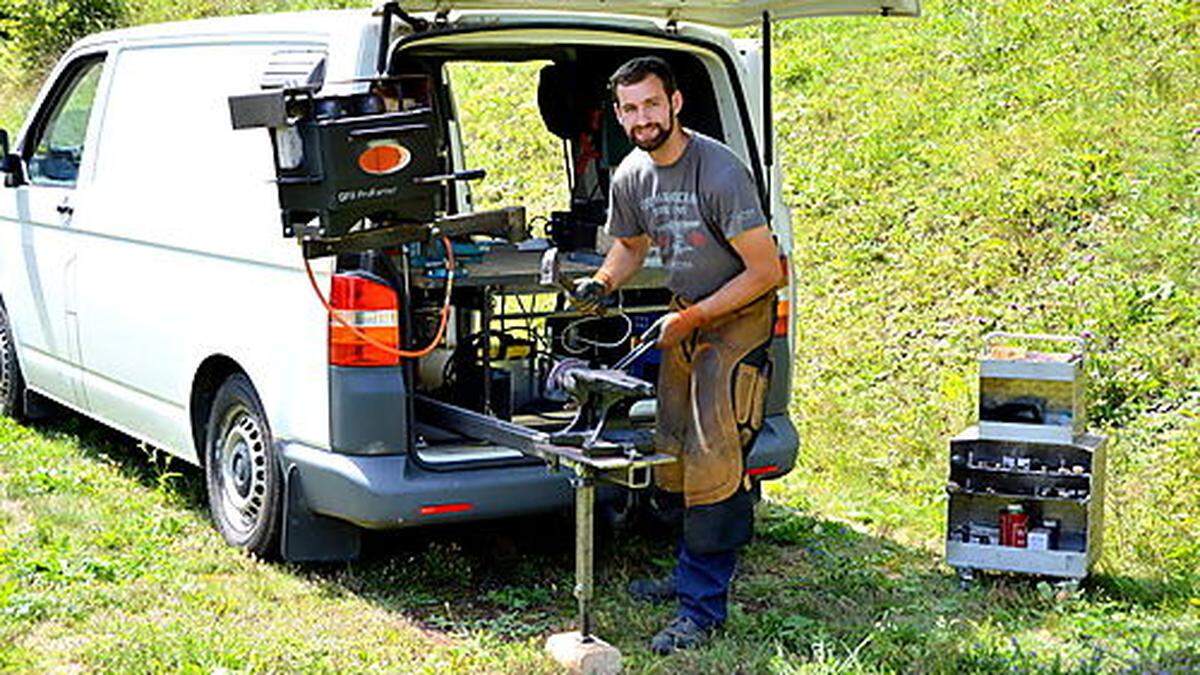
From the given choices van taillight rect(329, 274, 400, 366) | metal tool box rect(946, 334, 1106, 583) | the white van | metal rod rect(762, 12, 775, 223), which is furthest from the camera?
metal rod rect(762, 12, 775, 223)

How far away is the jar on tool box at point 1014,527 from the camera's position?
6.14 metres

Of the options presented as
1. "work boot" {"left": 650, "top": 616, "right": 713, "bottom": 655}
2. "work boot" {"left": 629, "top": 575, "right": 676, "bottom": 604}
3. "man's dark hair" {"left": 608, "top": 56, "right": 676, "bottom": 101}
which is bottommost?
"work boot" {"left": 629, "top": 575, "right": 676, "bottom": 604}

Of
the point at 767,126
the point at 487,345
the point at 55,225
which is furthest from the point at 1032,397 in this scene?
the point at 55,225

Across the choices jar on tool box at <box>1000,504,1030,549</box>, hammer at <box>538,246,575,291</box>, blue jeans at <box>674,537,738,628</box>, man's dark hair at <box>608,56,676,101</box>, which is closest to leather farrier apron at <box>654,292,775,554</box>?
blue jeans at <box>674,537,738,628</box>

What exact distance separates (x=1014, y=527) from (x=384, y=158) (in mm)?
2668

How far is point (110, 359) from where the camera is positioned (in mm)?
7293

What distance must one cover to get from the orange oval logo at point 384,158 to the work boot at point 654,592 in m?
1.77

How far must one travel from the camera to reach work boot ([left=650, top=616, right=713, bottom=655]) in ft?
17.5

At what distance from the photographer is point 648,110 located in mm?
5262

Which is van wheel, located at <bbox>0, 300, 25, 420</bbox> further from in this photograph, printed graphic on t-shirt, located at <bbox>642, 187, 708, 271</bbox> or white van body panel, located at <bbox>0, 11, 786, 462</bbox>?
printed graphic on t-shirt, located at <bbox>642, 187, 708, 271</bbox>

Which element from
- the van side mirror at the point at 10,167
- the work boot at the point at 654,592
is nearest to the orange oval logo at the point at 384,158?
the work boot at the point at 654,592

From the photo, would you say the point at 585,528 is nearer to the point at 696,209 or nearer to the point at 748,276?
the point at 748,276

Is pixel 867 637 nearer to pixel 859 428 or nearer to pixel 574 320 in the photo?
pixel 574 320

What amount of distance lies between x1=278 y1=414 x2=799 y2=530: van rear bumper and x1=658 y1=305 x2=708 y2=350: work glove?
74 cm
